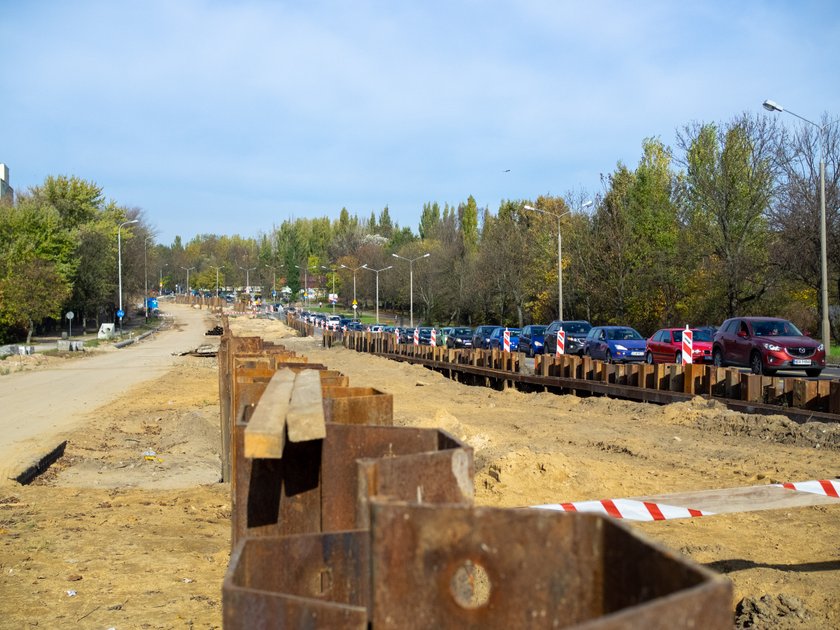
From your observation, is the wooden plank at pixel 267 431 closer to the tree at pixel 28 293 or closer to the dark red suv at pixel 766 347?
the dark red suv at pixel 766 347

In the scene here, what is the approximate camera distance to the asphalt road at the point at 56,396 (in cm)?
1566

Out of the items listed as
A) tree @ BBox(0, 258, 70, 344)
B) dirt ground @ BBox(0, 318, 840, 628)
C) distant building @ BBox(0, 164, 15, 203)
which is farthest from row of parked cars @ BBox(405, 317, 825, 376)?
distant building @ BBox(0, 164, 15, 203)

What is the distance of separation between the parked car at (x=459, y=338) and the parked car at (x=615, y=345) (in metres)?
18.0

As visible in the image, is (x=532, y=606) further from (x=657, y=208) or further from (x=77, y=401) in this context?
(x=657, y=208)

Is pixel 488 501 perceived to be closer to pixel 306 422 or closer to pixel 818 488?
pixel 818 488

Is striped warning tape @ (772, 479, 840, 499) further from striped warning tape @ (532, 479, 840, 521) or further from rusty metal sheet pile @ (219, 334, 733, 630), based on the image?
rusty metal sheet pile @ (219, 334, 733, 630)

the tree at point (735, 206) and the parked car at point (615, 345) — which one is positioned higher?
the tree at point (735, 206)

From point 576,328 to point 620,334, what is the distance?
5603mm

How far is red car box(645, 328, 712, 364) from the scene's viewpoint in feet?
94.2

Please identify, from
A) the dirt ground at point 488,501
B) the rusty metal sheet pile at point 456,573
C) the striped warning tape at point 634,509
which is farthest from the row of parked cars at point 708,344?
the rusty metal sheet pile at point 456,573

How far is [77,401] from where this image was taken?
1009 inches

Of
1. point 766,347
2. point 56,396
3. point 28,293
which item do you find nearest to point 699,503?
point 766,347

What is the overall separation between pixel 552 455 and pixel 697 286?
3889 cm

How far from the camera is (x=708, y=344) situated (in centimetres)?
3003
